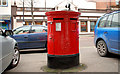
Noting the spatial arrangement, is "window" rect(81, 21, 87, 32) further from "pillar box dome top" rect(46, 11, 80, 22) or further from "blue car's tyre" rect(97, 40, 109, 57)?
"pillar box dome top" rect(46, 11, 80, 22)

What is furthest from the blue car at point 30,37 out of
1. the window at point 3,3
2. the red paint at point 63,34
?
the window at point 3,3

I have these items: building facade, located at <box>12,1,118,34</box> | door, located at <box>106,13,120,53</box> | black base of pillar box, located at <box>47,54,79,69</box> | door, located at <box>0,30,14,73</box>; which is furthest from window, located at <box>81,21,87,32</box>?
door, located at <box>0,30,14,73</box>

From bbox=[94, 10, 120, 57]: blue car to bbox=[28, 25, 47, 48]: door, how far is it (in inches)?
108

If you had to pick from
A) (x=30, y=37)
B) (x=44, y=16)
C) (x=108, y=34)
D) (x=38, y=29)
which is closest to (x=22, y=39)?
(x=30, y=37)

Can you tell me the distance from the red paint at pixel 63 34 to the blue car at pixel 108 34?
1.60m

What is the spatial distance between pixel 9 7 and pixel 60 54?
25.7 meters

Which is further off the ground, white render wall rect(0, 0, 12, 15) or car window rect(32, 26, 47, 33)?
white render wall rect(0, 0, 12, 15)

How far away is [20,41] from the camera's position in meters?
7.11

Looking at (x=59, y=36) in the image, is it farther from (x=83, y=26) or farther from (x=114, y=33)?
(x=83, y=26)

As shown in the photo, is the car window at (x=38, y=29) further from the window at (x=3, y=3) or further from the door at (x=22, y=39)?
the window at (x=3, y=3)

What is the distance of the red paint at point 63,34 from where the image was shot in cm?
411

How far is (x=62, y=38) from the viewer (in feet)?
13.5

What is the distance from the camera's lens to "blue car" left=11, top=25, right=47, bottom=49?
281 inches

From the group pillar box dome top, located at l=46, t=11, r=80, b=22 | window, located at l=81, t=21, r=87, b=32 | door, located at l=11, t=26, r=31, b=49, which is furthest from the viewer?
window, located at l=81, t=21, r=87, b=32
